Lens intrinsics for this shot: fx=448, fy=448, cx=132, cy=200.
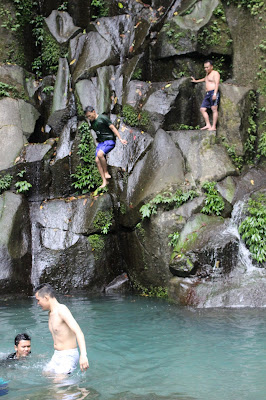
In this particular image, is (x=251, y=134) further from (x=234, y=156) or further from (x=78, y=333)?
(x=78, y=333)

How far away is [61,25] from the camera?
16719 millimetres

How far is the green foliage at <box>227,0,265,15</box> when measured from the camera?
1388cm

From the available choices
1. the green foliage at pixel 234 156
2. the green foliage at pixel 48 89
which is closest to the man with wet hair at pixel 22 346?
the green foliage at pixel 234 156

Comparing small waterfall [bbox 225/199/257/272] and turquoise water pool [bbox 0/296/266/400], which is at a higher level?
small waterfall [bbox 225/199/257/272]

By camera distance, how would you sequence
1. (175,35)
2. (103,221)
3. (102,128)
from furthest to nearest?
(175,35), (103,221), (102,128)

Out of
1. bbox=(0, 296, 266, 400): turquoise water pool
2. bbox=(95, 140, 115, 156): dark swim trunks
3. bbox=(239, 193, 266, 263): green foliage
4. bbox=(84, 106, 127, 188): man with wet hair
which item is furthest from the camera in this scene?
bbox=(95, 140, 115, 156): dark swim trunks

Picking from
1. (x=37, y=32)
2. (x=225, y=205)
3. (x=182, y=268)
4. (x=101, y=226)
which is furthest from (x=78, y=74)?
(x=182, y=268)

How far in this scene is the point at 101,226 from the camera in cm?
1204

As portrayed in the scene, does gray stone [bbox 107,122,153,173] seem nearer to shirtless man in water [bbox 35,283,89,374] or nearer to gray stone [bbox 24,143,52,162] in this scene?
gray stone [bbox 24,143,52,162]

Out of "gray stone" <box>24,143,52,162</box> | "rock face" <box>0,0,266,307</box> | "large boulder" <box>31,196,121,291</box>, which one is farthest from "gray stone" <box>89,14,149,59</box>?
"large boulder" <box>31,196,121,291</box>

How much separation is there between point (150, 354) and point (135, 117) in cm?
830

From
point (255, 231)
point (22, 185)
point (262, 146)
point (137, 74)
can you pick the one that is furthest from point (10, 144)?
point (255, 231)

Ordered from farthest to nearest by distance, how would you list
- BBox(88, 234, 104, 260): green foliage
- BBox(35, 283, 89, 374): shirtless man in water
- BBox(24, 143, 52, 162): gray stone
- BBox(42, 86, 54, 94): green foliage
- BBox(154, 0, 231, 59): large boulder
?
BBox(42, 86, 54, 94): green foliage
BBox(154, 0, 231, 59): large boulder
BBox(24, 143, 52, 162): gray stone
BBox(88, 234, 104, 260): green foliage
BBox(35, 283, 89, 374): shirtless man in water

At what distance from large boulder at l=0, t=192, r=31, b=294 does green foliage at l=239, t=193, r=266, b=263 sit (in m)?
5.63
